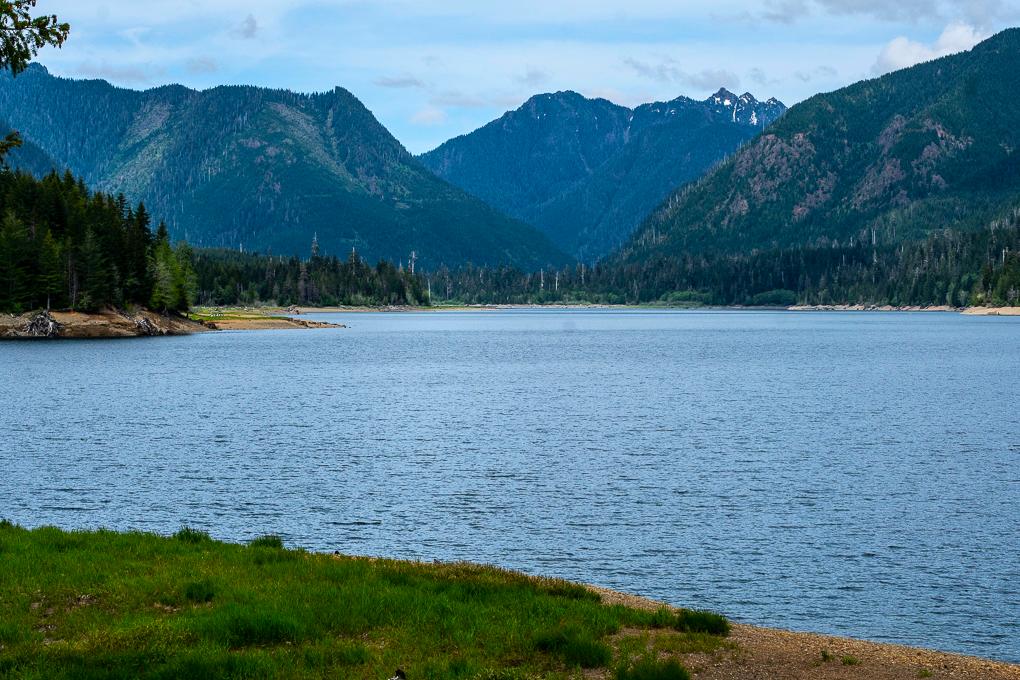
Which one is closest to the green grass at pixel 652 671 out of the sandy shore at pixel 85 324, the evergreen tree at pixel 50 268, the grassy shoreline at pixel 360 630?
the grassy shoreline at pixel 360 630

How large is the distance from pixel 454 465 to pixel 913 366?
293 feet

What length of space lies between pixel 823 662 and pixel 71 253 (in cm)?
15810

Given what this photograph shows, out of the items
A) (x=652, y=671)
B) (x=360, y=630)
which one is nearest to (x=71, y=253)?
(x=360, y=630)

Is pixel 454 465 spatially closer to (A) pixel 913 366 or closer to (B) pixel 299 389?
(B) pixel 299 389

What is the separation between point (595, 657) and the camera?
18.1m

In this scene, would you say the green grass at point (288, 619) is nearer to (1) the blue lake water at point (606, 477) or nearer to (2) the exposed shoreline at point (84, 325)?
(1) the blue lake water at point (606, 477)

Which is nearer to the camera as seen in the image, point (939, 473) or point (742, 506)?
point (742, 506)

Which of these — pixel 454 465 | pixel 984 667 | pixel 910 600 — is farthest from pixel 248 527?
pixel 984 667

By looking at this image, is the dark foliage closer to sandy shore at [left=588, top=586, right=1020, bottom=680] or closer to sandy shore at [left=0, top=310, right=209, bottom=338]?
sandy shore at [left=0, top=310, right=209, bottom=338]

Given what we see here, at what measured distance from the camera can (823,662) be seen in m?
19.2

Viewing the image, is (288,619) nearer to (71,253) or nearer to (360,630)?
(360,630)

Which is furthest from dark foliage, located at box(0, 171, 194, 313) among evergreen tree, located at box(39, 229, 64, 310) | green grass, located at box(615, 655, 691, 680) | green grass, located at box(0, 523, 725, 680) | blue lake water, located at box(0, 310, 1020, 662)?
green grass, located at box(615, 655, 691, 680)

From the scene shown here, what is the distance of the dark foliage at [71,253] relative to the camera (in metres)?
152

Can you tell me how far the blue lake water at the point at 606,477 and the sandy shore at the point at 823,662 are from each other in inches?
169
